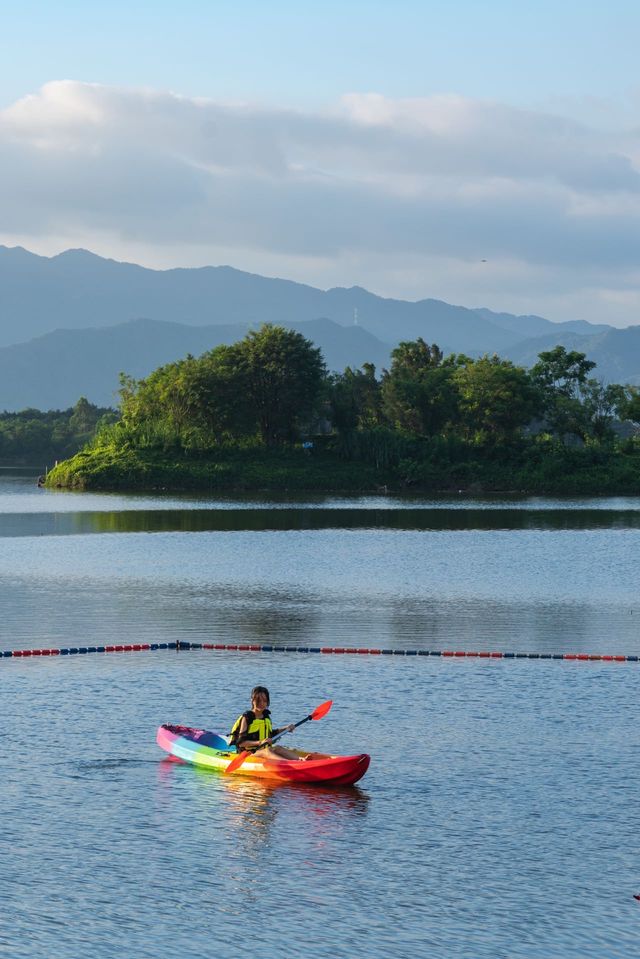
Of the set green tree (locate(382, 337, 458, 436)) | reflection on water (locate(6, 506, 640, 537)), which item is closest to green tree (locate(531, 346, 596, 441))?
green tree (locate(382, 337, 458, 436))

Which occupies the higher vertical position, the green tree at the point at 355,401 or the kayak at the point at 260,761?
the green tree at the point at 355,401

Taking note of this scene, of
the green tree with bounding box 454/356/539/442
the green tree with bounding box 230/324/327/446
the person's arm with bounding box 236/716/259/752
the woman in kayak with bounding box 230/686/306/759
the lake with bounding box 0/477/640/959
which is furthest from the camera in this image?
the green tree with bounding box 454/356/539/442

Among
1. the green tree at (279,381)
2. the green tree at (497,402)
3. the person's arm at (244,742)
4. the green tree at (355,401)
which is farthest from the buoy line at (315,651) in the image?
the green tree at (497,402)

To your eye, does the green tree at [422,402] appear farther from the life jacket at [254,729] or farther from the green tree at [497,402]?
the life jacket at [254,729]

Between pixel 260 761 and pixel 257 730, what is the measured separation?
72cm

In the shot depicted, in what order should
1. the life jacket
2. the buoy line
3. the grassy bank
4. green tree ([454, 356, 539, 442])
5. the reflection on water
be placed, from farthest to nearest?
green tree ([454, 356, 539, 442]) → the grassy bank → the reflection on water → the buoy line → the life jacket

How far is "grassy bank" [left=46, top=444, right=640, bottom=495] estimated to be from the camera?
455 feet

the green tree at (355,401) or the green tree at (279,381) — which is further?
the green tree at (355,401)

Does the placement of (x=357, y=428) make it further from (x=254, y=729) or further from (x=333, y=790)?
(x=333, y=790)

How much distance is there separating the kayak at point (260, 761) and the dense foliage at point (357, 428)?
110 metres

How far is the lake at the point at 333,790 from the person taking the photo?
63.9 feet

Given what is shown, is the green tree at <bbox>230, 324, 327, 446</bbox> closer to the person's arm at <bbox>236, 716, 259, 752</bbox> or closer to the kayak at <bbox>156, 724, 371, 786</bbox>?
the kayak at <bbox>156, 724, 371, 786</bbox>

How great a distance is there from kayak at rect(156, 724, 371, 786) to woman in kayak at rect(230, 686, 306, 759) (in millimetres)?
218

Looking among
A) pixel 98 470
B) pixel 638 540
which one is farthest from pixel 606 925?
pixel 98 470
